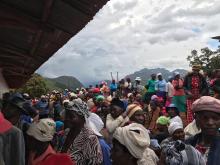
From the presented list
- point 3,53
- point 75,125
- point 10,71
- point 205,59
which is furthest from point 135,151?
point 205,59

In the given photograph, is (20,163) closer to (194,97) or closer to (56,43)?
(56,43)

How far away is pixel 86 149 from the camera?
168 inches

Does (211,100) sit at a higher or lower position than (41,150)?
higher

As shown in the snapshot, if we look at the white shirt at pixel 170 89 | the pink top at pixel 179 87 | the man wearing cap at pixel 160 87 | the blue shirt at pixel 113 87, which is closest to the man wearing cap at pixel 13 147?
the pink top at pixel 179 87

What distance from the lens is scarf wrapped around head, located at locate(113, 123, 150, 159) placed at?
10.7 feet

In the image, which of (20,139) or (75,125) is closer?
(20,139)

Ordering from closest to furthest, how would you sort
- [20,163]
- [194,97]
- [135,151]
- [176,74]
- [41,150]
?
[135,151] → [20,163] → [41,150] → [194,97] → [176,74]

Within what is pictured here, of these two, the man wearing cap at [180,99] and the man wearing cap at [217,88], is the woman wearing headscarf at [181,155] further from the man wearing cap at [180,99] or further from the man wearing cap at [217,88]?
the man wearing cap at [180,99]

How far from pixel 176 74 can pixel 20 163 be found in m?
10.6

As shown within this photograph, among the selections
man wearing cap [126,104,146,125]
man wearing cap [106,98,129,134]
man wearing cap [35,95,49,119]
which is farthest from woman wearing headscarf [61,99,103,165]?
man wearing cap [35,95,49,119]

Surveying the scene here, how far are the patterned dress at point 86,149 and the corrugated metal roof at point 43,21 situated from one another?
1066 mm

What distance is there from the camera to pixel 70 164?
2.57 metres

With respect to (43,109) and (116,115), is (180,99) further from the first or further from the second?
(116,115)

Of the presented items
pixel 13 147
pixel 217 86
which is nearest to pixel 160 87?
pixel 217 86
